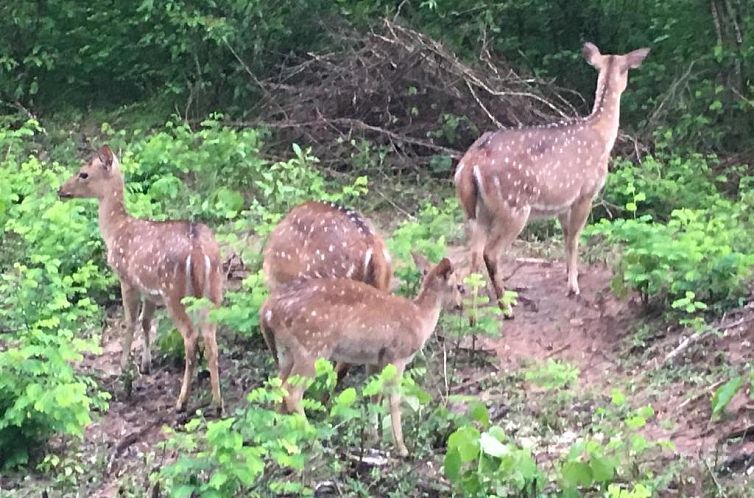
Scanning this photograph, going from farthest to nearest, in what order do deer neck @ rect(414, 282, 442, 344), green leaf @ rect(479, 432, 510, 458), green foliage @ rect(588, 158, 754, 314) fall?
green foliage @ rect(588, 158, 754, 314) < deer neck @ rect(414, 282, 442, 344) < green leaf @ rect(479, 432, 510, 458)

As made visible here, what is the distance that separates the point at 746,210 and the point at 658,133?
2471 mm

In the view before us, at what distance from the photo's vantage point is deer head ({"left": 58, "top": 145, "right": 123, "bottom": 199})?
8836 millimetres

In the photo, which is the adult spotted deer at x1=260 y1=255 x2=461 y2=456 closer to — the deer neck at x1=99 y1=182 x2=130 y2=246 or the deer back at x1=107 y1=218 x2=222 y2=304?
the deer back at x1=107 y1=218 x2=222 y2=304

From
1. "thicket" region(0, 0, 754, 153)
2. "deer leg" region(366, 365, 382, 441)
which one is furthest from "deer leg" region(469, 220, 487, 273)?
"thicket" region(0, 0, 754, 153)

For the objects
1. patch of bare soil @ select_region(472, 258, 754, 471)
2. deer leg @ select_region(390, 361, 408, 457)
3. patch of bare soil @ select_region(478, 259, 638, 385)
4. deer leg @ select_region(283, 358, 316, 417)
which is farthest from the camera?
patch of bare soil @ select_region(478, 259, 638, 385)

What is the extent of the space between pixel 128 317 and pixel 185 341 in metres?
0.81

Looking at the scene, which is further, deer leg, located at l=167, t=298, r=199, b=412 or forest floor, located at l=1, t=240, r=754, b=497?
deer leg, located at l=167, t=298, r=199, b=412

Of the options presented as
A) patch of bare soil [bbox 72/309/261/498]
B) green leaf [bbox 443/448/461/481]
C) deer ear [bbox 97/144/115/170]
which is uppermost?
deer ear [bbox 97/144/115/170]

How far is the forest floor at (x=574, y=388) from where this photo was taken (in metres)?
6.17

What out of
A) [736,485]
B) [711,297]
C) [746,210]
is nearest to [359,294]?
[736,485]

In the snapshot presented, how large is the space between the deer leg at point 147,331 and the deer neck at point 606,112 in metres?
3.76

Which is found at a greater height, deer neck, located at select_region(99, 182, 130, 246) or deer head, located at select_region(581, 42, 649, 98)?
deer head, located at select_region(581, 42, 649, 98)

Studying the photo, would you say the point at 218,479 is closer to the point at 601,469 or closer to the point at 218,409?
the point at 601,469

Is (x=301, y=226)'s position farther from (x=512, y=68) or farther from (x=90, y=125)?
(x=90, y=125)
